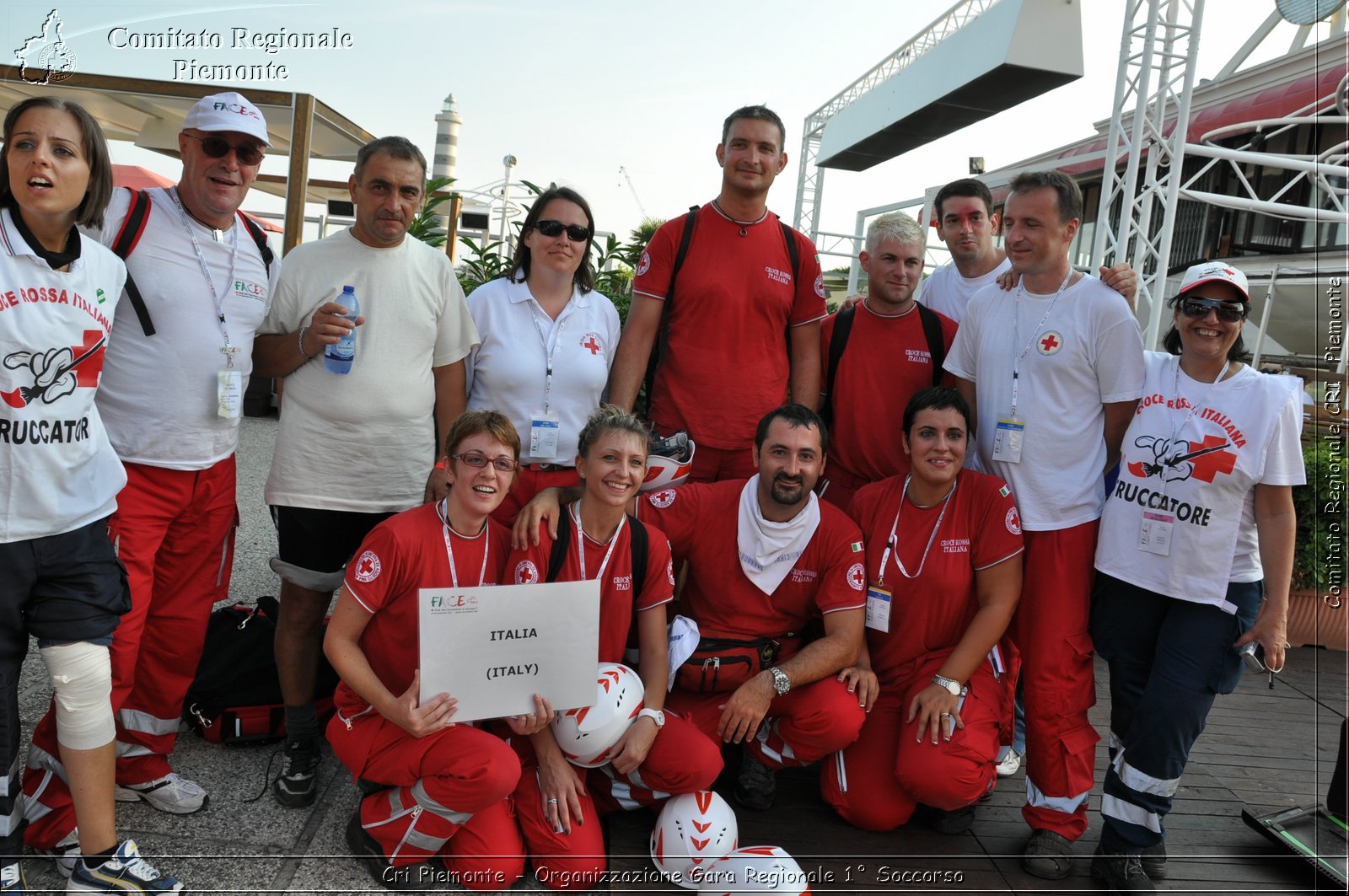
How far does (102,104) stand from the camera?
32.7 feet

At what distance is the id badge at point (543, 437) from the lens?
344 cm

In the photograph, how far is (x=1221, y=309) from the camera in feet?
10.0

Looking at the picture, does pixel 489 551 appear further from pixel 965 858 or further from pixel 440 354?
pixel 965 858

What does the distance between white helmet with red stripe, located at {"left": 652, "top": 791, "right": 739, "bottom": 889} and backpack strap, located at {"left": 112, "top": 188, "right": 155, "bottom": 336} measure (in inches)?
95.5

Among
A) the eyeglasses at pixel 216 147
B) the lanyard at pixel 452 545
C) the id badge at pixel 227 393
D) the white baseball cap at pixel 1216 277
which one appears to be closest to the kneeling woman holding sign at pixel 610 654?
the lanyard at pixel 452 545

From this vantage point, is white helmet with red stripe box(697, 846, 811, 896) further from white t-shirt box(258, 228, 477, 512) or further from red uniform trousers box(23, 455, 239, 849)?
red uniform trousers box(23, 455, 239, 849)

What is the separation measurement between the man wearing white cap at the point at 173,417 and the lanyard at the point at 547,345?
1.01m

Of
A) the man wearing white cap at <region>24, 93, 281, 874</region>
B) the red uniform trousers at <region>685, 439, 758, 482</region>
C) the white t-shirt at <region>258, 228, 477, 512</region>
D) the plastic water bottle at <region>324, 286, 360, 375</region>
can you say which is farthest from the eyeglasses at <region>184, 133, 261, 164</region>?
the red uniform trousers at <region>685, 439, 758, 482</region>

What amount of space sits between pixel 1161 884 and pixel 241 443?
8.80 metres

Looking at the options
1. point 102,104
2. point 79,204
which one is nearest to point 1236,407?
point 79,204

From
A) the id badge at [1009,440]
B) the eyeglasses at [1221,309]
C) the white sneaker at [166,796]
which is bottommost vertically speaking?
the white sneaker at [166,796]

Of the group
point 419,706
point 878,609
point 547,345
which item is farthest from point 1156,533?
point 419,706

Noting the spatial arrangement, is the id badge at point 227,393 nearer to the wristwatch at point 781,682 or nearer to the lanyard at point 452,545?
the lanyard at point 452,545

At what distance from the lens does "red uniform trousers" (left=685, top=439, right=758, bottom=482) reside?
12.8 feet
